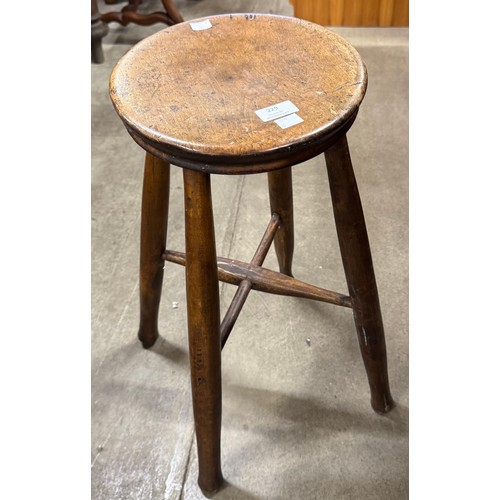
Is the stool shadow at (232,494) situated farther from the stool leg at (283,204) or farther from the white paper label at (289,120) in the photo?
the white paper label at (289,120)

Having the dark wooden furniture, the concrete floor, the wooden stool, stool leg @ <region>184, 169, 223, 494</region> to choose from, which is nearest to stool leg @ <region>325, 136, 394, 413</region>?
the wooden stool

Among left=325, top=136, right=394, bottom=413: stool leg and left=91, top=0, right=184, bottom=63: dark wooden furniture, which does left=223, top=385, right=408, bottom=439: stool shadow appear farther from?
left=91, top=0, right=184, bottom=63: dark wooden furniture

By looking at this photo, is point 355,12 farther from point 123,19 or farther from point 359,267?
point 359,267

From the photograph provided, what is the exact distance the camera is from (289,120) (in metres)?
0.95

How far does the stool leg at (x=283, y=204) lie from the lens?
4.72 ft

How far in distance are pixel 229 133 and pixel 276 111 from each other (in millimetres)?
94

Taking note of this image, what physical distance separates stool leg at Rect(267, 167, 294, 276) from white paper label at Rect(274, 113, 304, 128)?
431 millimetres

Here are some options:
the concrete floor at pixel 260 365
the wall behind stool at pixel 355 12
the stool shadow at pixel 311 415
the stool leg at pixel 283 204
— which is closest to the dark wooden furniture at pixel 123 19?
the wall behind stool at pixel 355 12

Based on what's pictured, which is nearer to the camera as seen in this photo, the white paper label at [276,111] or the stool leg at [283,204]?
the white paper label at [276,111]

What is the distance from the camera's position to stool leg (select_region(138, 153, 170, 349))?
49.2 inches

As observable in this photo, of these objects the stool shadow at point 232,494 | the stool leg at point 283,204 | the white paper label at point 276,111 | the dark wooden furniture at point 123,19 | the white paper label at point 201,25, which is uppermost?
the white paper label at point 201,25

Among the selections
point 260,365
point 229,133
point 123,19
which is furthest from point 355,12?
point 229,133

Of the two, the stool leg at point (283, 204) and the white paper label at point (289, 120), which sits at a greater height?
the white paper label at point (289, 120)

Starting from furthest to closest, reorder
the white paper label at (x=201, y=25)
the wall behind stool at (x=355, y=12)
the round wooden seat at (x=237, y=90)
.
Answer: the wall behind stool at (x=355, y=12), the white paper label at (x=201, y=25), the round wooden seat at (x=237, y=90)
